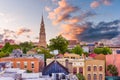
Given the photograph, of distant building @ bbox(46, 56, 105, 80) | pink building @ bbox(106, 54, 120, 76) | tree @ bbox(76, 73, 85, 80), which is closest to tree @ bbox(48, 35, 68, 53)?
pink building @ bbox(106, 54, 120, 76)

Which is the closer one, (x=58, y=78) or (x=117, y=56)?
(x=58, y=78)

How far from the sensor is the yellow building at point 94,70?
144 ft

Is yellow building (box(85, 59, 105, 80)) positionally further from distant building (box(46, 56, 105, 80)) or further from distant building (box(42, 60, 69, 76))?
distant building (box(42, 60, 69, 76))

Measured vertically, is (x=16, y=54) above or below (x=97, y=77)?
above

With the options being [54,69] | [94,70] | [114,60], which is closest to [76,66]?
Result: [94,70]

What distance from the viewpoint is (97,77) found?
144ft

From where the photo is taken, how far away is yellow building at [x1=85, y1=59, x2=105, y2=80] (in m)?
43.9

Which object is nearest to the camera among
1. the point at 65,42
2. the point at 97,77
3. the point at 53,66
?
the point at 53,66

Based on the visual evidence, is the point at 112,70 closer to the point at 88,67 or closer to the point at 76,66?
the point at 88,67

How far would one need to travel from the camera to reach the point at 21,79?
27.2m

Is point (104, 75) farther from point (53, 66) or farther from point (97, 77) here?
point (53, 66)

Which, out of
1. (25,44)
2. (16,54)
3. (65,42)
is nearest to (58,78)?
(16,54)

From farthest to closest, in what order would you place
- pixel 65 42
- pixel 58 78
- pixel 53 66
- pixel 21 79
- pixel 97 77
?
A: pixel 65 42 < pixel 97 77 < pixel 53 66 < pixel 58 78 < pixel 21 79

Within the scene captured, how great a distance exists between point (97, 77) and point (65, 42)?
35.9 m
